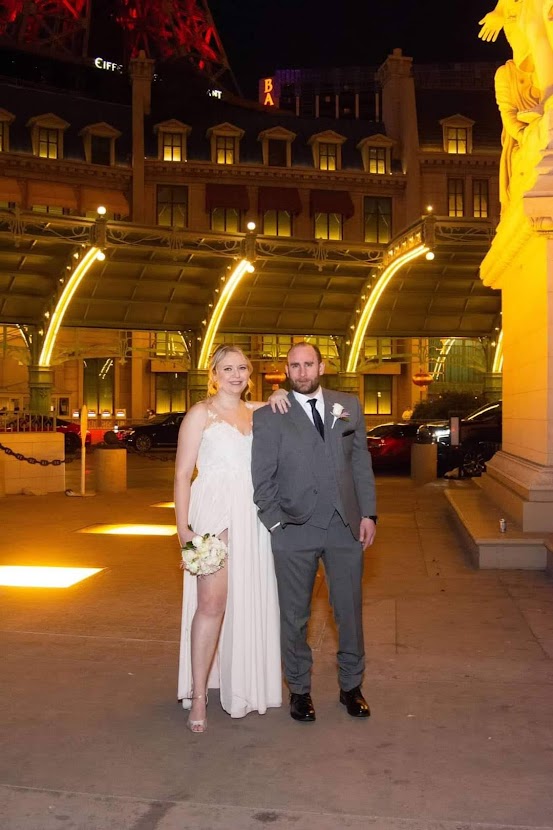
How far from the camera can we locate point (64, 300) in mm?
31047

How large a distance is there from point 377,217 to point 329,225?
249cm

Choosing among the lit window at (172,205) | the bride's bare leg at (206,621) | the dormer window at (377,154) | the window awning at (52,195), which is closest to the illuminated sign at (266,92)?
the dormer window at (377,154)

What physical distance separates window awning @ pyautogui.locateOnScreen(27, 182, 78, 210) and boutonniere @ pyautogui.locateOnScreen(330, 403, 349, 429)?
3891 centimetres

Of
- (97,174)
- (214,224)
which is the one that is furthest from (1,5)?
(214,224)

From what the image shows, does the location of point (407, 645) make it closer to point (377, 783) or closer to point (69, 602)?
point (377, 783)

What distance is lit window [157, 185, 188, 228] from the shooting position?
1756 inches

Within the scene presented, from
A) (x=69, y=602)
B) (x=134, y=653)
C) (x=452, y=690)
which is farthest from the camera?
(x=69, y=602)

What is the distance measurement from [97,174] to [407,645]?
39.6 metres

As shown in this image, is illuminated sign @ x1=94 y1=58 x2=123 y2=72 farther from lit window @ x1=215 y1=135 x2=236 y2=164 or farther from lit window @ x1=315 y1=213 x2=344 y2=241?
lit window @ x1=315 y1=213 x2=344 y2=241

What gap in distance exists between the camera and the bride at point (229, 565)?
5.32 metres

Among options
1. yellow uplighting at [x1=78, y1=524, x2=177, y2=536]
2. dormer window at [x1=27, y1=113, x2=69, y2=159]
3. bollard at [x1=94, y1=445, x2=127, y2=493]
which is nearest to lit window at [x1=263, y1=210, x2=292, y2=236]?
dormer window at [x1=27, y1=113, x2=69, y2=159]

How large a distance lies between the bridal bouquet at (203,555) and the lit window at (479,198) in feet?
144

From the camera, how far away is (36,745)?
485 centimetres

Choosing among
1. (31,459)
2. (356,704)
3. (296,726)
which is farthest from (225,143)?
(296,726)
